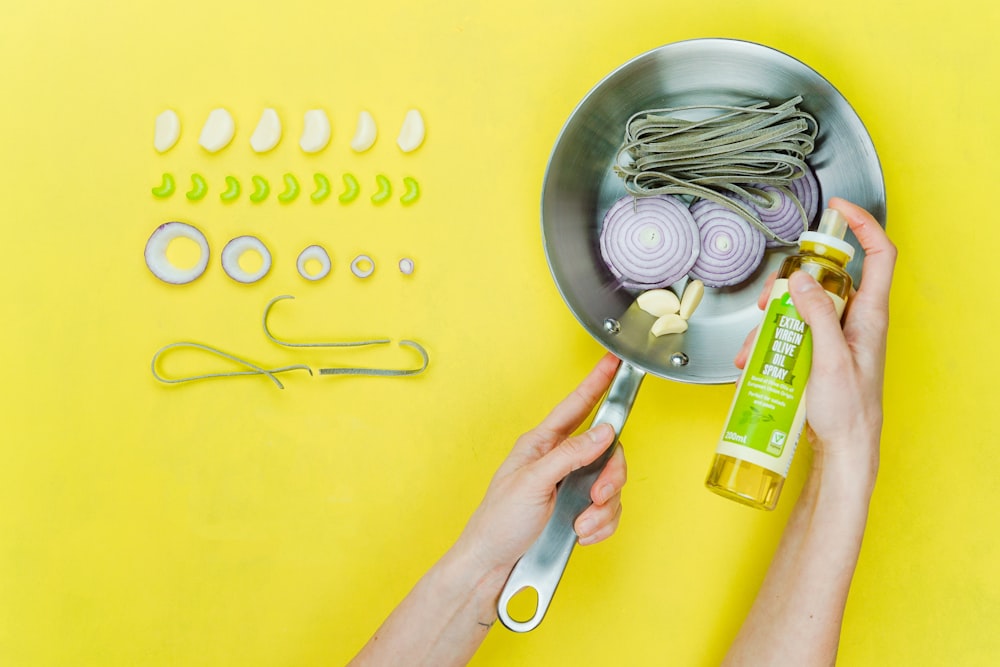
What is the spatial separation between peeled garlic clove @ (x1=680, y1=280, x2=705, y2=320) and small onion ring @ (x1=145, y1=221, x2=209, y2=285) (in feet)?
2.75

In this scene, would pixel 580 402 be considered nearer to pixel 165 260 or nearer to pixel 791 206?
pixel 791 206

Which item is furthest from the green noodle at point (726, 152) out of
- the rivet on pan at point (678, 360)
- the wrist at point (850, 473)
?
the wrist at point (850, 473)

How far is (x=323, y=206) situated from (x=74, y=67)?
0.54 metres

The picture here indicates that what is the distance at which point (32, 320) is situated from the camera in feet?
4.45

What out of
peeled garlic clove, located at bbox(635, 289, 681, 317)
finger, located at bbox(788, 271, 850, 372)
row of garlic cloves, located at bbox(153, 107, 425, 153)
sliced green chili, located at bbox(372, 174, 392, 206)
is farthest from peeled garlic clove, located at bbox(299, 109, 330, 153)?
finger, located at bbox(788, 271, 850, 372)

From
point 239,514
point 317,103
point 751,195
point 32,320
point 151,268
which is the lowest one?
point 239,514

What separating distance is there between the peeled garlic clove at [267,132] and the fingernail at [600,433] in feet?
2.54

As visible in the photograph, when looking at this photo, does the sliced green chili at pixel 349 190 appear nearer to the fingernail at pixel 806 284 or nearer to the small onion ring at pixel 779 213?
the small onion ring at pixel 779 213

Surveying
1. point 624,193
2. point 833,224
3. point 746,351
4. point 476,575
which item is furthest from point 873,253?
point 476,575

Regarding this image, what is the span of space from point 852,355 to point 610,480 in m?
0.37

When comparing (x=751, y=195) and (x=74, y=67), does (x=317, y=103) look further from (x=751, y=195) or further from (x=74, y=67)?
(x=751, y=195)

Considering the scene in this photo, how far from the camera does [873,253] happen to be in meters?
0.98

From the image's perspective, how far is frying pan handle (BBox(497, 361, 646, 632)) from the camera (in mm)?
1096

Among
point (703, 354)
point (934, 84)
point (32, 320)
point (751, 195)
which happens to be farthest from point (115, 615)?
point (934, 84)
